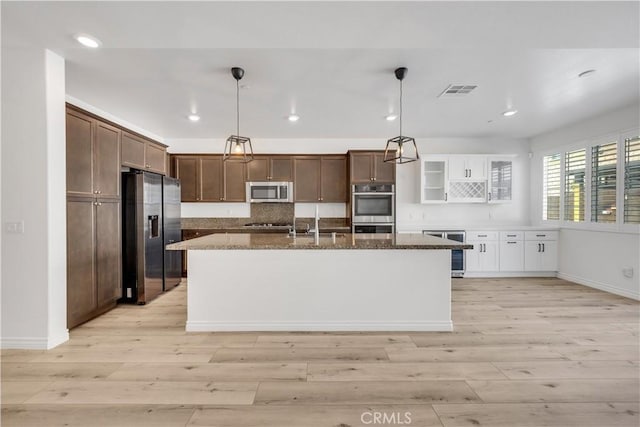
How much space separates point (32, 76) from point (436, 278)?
393cm

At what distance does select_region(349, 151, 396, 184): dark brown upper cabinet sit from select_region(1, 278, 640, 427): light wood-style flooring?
2811 mm

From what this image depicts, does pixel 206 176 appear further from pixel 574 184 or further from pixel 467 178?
pixel 574 184

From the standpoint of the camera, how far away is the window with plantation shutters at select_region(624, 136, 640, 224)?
391 centimetres

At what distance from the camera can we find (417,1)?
1839mm

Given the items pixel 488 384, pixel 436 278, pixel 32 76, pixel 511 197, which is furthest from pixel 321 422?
pixel 511 197

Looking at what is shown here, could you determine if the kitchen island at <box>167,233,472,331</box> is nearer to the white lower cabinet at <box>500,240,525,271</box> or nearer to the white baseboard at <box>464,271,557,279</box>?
the white baseboard at <box>464,271,557,279</box>

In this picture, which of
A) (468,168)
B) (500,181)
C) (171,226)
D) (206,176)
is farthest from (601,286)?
(206,176)

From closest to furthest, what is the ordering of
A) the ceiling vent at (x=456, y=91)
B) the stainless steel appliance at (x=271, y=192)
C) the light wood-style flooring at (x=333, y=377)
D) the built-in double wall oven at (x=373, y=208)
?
1. the light wood-style flooring at (x=333, y=377)
2. the ceiling vent at (x=456, y=91)
3. the built-in double wall oven at (x=373, y=208)
4. the stainless steel appliance at (x=271, y=192)

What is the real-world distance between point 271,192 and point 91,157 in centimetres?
275

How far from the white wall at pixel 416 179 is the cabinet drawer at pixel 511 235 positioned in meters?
0.56

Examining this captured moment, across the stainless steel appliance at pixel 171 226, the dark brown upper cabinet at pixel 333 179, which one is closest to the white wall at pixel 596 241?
the dark brown upper cabinet at pixel 333 179

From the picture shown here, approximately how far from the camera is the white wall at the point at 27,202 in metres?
2.54

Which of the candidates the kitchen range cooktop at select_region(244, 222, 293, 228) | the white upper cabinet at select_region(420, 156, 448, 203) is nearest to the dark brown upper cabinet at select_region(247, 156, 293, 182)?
the kitchen range cooktop at select_region(244, 222, 293, 228)

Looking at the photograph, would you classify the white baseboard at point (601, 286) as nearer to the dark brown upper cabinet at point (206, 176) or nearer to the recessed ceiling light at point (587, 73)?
the recessed ceiling light at point (587, 73)
